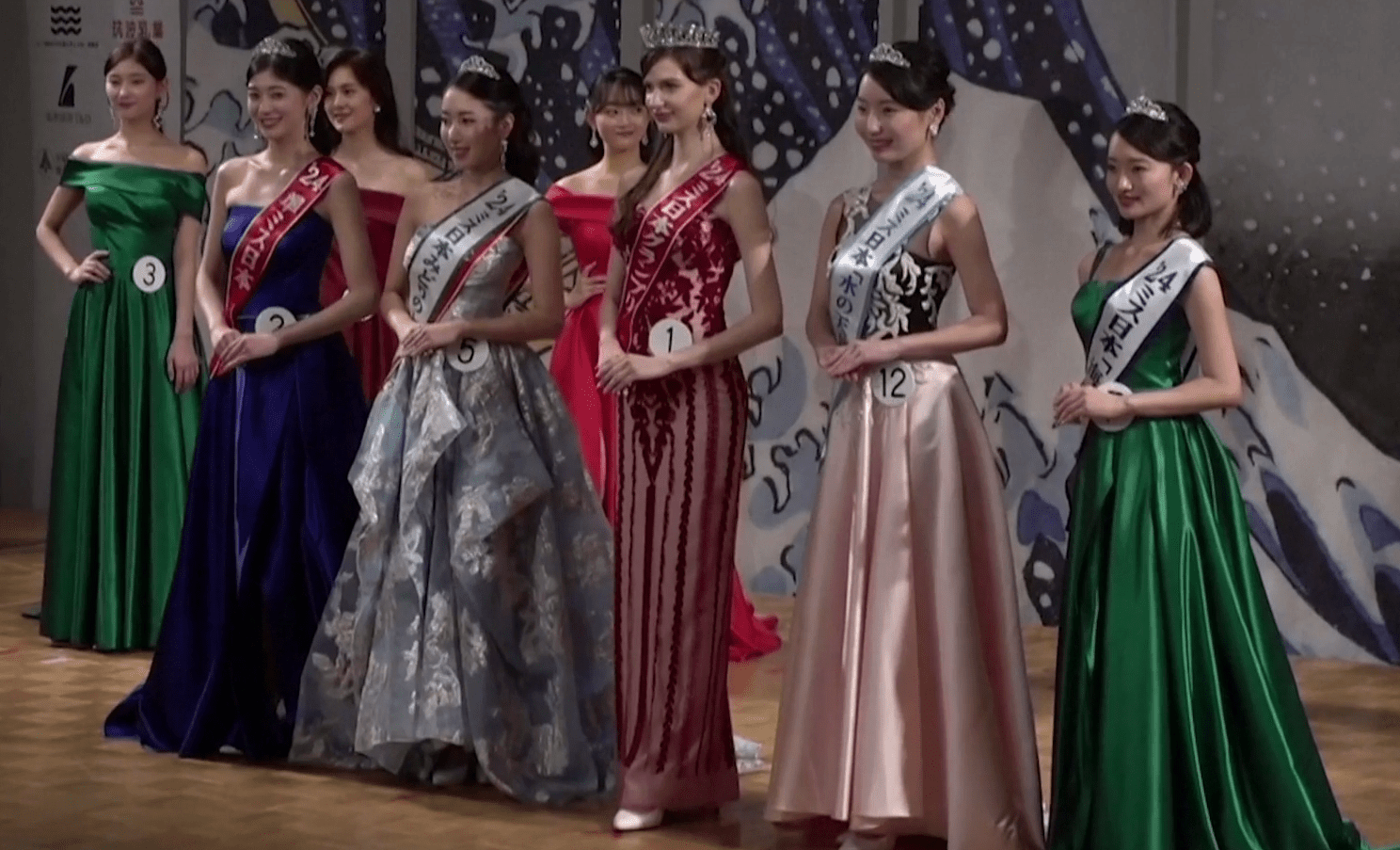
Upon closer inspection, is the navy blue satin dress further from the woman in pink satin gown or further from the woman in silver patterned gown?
the woman in pink satin gown

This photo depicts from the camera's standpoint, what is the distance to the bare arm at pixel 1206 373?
332 centimetres

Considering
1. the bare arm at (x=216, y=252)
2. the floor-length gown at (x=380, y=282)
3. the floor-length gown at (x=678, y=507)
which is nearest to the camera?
the floor-length gown at (x=678, y=507)

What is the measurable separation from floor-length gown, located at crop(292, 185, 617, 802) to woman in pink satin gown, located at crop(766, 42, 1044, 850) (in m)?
0.65

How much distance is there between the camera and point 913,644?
3.51m

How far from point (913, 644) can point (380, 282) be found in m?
2.02

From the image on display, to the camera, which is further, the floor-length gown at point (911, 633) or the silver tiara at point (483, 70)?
the silver tiara at point (483, 70)

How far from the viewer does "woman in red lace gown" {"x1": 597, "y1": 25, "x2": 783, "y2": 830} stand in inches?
147

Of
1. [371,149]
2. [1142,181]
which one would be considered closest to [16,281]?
[371,149]

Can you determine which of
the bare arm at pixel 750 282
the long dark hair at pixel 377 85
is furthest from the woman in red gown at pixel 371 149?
the bare arm at pixel 750 282

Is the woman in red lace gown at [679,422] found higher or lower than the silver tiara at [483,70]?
lower

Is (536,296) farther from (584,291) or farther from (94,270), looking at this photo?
(94,270)

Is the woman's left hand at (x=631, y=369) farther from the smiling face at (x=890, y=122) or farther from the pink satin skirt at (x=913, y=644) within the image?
the smiling face at (x=890, y=122)

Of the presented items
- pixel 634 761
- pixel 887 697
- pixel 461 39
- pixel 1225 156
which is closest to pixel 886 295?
pixel 887 697

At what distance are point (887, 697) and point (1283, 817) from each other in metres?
0.63
